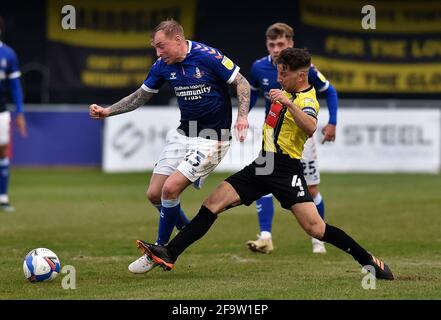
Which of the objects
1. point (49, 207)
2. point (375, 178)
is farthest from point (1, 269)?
point (375, 178)

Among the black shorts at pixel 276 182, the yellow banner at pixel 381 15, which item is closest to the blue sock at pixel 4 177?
the black shorts at pixel 276 182

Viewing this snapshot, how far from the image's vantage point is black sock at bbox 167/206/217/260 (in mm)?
8539

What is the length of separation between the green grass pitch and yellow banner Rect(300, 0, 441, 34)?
16.6ft

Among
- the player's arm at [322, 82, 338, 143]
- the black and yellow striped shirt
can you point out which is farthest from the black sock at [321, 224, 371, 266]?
the player's arm at [322, 82, 338, 143]

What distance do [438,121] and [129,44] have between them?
7452mm

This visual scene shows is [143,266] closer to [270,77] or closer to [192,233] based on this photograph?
[192,233]

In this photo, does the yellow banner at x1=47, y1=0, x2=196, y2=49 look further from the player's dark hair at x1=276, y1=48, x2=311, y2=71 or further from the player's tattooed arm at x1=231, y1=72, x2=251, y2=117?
the player's dark hair at x1=276, y1=48, x2=311, y2=71

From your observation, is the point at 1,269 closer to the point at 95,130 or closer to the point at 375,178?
the point at 375,178

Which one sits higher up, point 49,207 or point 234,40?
point 234,40

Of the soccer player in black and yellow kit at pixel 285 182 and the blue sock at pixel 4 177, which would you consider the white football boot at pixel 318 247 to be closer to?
the soccer player in black and yellow kit at pixel 285 182

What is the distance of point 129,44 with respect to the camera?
2367 centimetres

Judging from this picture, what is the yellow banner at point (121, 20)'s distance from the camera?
23359 millimetres

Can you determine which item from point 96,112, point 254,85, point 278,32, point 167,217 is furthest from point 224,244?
point 96,112
